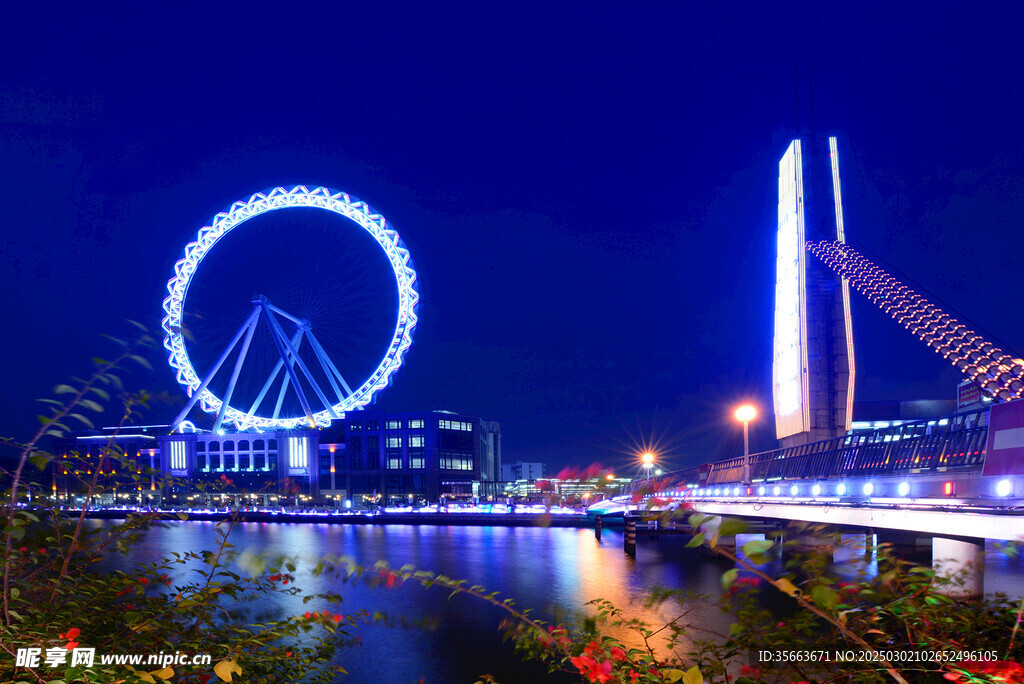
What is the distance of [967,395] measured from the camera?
119 metres

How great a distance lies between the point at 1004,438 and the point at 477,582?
24.5 metres

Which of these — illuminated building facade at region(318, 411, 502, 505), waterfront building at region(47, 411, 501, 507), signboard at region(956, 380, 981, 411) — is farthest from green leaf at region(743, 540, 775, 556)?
illuminated building facade at region(318, 411, 502, 505)

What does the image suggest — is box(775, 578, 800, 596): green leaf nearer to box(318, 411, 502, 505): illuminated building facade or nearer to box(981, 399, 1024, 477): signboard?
box(981, 399, 1024, 477): signboard

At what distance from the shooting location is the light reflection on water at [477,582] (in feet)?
82.0

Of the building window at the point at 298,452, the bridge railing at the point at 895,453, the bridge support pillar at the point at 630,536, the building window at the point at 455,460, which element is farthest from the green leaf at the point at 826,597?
the building window at the point at 298,452

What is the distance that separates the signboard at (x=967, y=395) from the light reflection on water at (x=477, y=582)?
177ft

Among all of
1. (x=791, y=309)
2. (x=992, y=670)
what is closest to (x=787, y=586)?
(x=992, y=670)

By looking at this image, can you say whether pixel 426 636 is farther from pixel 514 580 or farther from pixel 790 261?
pixel 790 261

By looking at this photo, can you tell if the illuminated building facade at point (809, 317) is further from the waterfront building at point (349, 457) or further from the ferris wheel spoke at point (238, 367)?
the waterfront building at point (349, 457)

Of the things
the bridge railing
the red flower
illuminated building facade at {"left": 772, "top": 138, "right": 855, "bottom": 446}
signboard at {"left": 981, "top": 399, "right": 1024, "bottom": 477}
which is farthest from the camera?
illuminated building facade at {"left": 772, "top": 138, "right": 855, "bottom": 446}

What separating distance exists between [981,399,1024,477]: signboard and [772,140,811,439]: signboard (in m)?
26.9

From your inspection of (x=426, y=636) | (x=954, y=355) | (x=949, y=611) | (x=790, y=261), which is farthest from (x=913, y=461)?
(x=949, y=611)

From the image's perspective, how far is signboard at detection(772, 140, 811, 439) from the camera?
199 feet

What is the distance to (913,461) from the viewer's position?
129 ft
